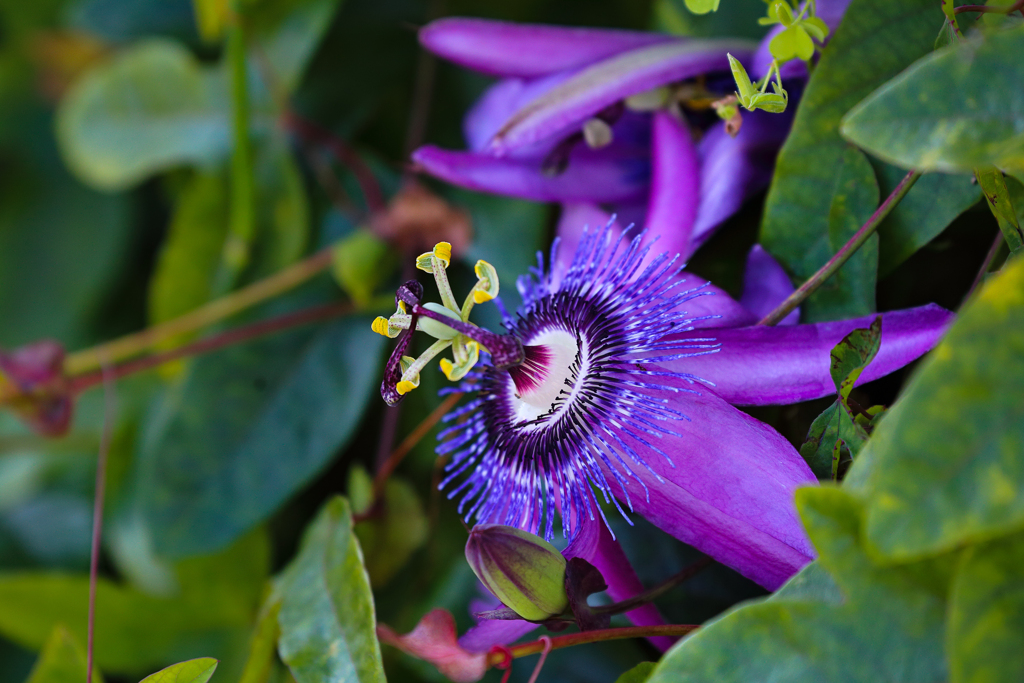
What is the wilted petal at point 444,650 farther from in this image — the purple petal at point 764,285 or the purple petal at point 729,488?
the purple petal at point 764,285

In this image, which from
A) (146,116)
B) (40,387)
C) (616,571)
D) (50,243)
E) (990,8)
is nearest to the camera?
(990,8)

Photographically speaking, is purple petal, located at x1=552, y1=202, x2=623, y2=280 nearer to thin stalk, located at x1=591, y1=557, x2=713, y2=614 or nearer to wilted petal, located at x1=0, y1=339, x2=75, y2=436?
thin stalk, located at x1=591, y1=557, x2=713, y2=614

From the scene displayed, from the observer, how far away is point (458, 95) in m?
1.01

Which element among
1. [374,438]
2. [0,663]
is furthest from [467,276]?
[0,663]

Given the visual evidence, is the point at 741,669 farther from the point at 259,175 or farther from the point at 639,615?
the point at 259,175

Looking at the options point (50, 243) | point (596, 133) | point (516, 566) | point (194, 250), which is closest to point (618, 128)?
point (596, 133)

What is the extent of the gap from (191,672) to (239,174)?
2.04 feet

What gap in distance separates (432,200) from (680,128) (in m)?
0.35

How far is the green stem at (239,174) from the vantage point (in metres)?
0.90

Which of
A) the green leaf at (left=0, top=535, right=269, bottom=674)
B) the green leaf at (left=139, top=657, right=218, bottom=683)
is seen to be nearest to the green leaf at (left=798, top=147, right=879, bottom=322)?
the green leaf at (left=139, top=657, right=218, bottom=683)

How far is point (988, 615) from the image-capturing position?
33 cm

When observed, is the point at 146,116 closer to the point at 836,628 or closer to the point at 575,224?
the point at 575,224

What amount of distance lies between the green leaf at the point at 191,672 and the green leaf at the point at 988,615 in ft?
1.26

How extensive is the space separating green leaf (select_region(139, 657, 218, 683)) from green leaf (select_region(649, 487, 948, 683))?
268 mm
